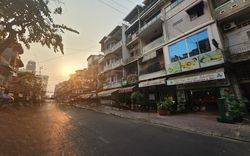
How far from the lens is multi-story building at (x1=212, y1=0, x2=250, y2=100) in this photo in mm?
11758

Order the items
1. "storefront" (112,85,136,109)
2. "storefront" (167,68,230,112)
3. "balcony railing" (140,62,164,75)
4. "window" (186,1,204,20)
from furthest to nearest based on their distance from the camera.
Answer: "storefront" (112,85,136,109), "balcony railing" (140,62,164,75), "window" (186,1,204,20), "storefront" (167,68,230,112)

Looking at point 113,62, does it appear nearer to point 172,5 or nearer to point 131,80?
point 131,80

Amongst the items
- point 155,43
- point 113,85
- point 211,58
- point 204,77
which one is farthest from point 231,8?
point 113,85

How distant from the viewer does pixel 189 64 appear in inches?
563

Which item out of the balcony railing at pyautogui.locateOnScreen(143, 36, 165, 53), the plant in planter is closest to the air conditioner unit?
the balcony railing at pyautogui.locateOnScreen(143, 36, 165, 53)

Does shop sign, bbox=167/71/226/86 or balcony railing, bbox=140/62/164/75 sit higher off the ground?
balcony railing, bbox=140/62/164/75

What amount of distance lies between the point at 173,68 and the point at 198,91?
3669mm

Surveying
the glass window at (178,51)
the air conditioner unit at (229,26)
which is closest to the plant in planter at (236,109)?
the glass window at (178,51)

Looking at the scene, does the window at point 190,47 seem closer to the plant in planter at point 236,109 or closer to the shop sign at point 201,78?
the shop sign at point 201,78

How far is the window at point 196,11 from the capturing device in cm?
1462

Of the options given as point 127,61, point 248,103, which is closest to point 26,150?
point 248,103

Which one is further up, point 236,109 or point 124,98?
point 124,98

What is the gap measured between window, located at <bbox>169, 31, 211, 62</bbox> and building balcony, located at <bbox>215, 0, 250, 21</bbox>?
1.94 metres

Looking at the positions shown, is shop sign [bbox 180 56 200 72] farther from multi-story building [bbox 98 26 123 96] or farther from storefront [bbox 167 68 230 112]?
multi-story building [bbox 98 26 123 96]
